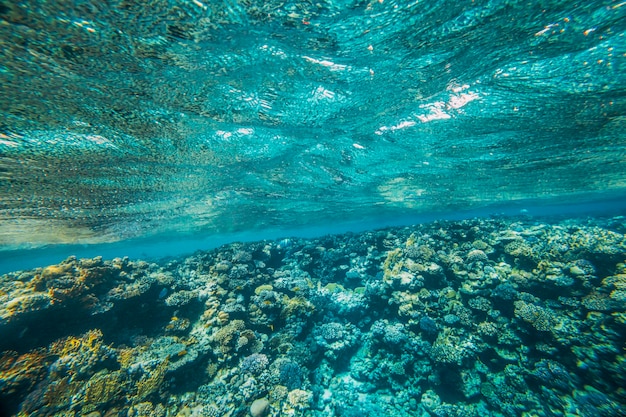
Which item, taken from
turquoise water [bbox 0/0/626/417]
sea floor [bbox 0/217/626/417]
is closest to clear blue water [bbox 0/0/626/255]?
turquoise water [bbox 0/0/626/417]

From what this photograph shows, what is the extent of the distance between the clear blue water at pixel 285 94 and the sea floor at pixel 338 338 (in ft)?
18.1

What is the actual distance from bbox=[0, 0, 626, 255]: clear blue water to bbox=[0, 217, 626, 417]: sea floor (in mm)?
5514

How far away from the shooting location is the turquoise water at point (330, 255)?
590 centimetres

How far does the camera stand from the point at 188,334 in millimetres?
9125

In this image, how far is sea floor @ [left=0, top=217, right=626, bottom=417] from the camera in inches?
262

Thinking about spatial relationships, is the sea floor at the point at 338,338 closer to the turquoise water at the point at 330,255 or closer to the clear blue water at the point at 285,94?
the turquoise water at the point at 330,255

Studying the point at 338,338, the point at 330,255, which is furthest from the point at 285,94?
the point at 338,338

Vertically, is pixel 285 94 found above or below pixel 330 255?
above

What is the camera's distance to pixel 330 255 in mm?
14258

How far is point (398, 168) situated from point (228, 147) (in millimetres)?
11748

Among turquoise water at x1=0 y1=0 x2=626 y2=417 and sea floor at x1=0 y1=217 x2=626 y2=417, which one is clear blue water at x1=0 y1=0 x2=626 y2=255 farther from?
sea floor at x1=0 y1=217 x2=626 y2=417

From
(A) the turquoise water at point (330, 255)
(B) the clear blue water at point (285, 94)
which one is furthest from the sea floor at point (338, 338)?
(B) the clear blue water at point (285, 94)

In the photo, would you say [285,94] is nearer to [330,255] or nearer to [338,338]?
[330,255]

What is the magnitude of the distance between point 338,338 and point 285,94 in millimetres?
9640
